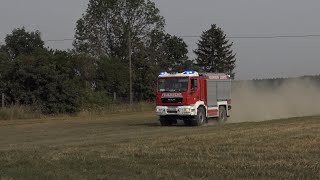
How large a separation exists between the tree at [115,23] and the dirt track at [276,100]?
39205mm

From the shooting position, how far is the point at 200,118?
2972 centimetres

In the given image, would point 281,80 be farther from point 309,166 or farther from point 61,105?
point 309,166

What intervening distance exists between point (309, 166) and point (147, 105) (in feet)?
154

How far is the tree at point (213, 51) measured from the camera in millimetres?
103375

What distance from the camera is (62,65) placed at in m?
47.8

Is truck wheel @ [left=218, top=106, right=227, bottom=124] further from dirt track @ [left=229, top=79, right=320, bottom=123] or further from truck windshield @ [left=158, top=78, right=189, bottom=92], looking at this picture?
truck windshield @ [left=158, top=78, right=189, bottom=92]

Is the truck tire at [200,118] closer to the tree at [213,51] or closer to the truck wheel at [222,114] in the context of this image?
the truck wheel at [222,114]

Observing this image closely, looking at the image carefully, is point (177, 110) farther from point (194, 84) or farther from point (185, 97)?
point (194, 84)

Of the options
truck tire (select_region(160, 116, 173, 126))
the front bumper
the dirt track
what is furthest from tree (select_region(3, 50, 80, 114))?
the front bumper

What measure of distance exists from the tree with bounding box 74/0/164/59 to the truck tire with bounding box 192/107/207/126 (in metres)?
52.5

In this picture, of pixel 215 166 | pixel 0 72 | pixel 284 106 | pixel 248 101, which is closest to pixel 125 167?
pixel 215 166

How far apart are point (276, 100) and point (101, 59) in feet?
87.4

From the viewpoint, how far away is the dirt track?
125ft

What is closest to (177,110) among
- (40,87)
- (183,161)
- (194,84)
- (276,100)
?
(194,84)
